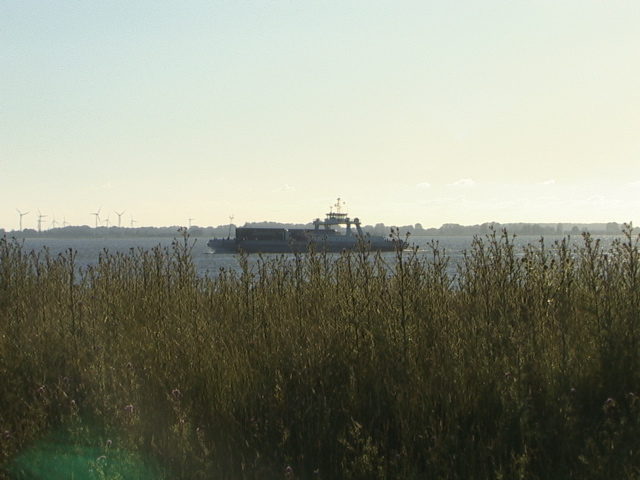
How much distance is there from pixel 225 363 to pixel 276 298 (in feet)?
5.66

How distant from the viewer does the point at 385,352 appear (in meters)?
4.23

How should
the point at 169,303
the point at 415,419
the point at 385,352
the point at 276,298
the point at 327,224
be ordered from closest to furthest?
the point at 415,419 → the point at 385,352 → the point at 276,298 → the point at 169,303 → the point at 327,224

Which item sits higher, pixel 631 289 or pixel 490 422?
pixel 631 289

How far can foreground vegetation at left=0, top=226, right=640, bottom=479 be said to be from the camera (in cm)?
347

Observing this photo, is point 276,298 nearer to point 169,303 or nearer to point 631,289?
point 169,303

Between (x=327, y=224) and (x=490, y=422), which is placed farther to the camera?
(x=327, y=224)

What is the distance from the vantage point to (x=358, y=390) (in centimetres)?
403

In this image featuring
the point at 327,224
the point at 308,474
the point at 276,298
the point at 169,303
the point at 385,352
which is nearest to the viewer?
the point at 308,474

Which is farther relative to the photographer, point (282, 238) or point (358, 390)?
point (282, 238)

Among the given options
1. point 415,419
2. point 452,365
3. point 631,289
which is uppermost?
point 631,289

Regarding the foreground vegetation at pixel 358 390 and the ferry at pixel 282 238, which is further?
the ferry at pixel 282 238

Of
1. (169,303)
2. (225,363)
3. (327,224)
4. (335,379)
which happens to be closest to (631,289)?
(335,379)

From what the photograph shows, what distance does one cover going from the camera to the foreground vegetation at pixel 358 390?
347cm

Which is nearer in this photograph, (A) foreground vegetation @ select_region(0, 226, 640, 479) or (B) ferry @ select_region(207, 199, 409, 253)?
(A) foreground vegetation @ select_region(0, 226, 640, 479)
